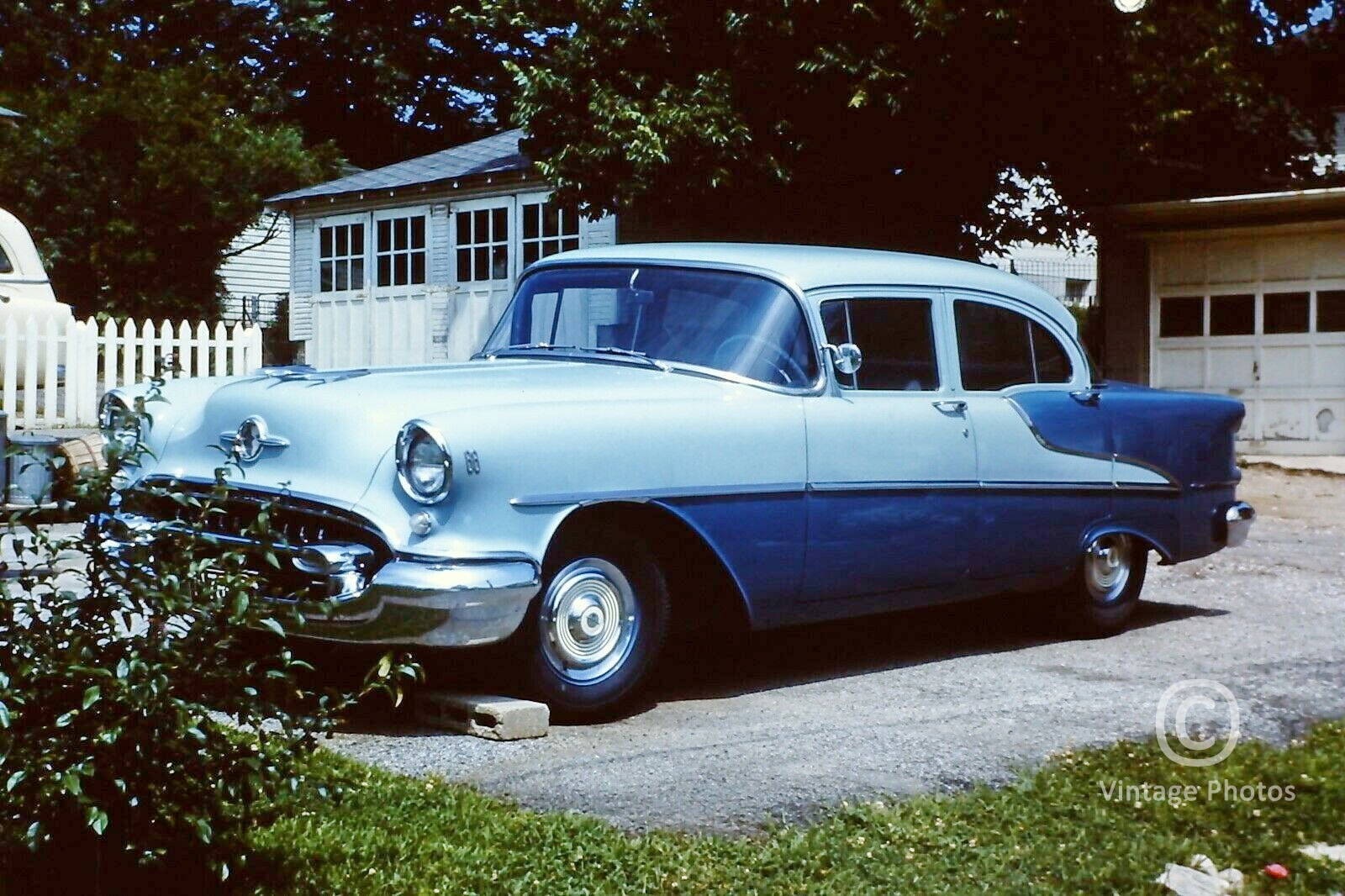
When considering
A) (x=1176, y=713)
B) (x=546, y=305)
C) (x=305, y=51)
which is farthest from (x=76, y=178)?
(x=1176, y=713)

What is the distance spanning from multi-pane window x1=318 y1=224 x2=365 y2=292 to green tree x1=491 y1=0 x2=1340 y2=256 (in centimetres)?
562

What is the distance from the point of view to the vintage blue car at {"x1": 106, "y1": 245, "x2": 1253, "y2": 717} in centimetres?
530

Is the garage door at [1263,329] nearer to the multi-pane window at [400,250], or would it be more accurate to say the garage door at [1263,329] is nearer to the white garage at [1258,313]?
the white garage at [1258,313]

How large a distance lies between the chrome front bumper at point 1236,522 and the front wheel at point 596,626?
3512mm

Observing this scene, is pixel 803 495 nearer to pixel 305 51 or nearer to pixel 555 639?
pixel 555 639

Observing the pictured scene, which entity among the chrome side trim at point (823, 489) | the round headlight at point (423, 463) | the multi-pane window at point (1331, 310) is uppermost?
the multi-pane window at point (1331, 310)

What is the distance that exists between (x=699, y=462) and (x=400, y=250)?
17.9 metres

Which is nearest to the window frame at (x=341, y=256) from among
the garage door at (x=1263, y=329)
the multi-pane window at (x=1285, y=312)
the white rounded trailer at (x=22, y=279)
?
the white rounded trailer at (x=22, y=279)

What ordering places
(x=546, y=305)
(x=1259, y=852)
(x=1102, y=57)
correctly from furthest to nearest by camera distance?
(x=1102, y=57) < (x=546, y=305) < (x=1259, y=852)

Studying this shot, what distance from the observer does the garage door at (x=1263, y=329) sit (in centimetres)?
1714

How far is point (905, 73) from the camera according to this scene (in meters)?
16.8

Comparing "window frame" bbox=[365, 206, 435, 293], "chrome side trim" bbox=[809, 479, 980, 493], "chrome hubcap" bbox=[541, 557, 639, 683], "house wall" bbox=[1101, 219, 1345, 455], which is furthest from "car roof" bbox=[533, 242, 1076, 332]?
"window frame" bbox=[365, 206, 435, 293]

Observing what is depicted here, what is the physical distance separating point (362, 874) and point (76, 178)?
1061 inches

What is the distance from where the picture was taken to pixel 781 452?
20.1 ft
